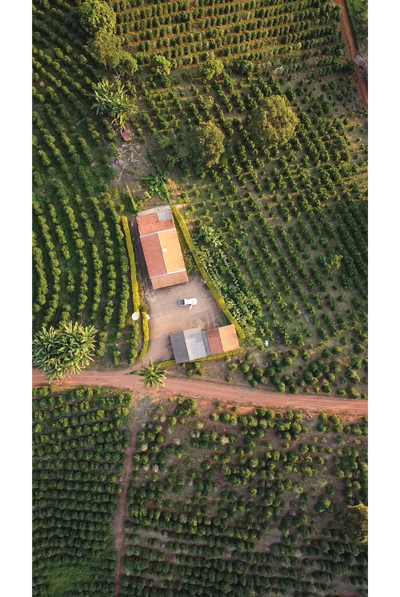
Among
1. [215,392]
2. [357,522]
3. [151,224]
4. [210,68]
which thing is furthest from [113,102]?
[357,522]

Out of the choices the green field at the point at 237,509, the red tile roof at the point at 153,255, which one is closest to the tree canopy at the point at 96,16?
the red tile roof at the point at 153,255

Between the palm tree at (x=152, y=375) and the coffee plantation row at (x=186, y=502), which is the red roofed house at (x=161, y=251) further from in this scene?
the coffee plantation row at (x=186, y=502)

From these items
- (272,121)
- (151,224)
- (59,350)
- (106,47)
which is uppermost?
(106,47)

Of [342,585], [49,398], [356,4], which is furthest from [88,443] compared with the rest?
[356,4]

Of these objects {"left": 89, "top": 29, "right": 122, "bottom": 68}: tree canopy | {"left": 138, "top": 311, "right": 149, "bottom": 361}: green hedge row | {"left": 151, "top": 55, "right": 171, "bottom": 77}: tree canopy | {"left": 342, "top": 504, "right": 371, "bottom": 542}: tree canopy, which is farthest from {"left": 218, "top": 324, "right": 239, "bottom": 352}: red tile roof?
{"left": 89, "top": 29, "right": 122, "bottom": 68}: tree canopy

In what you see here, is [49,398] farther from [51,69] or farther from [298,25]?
[298,25]

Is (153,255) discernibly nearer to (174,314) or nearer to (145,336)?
(174,314)

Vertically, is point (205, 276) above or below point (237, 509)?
above
